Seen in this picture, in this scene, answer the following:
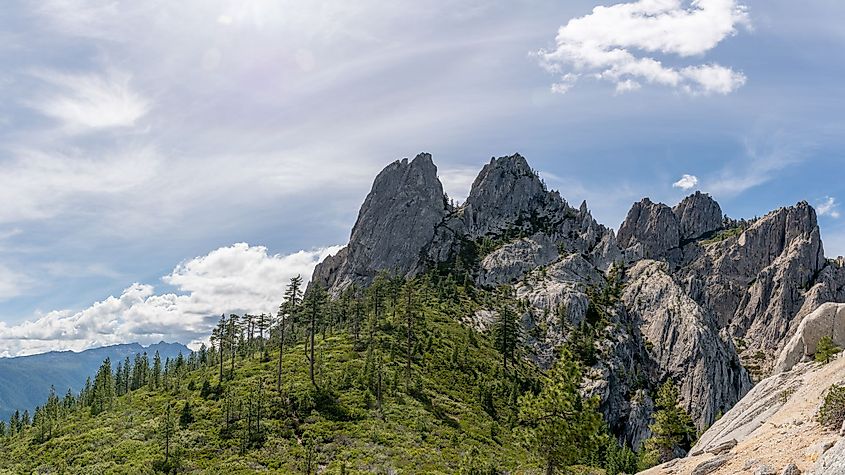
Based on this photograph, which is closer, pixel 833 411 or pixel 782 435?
pixel 833 411

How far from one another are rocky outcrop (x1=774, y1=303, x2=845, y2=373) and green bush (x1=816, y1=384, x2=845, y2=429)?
31372 millimetres

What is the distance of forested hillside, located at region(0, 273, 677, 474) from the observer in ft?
158

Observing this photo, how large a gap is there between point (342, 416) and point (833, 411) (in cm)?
6396

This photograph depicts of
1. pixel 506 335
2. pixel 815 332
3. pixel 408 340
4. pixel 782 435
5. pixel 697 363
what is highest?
pixel 815 332

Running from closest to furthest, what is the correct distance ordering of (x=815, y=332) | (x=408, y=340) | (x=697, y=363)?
(x=815, y=332) < (x=408, y=340) < (x=697, y=363)

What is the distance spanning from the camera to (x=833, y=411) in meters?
22.4

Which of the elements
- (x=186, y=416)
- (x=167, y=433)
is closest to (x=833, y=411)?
(x=167, y=433)

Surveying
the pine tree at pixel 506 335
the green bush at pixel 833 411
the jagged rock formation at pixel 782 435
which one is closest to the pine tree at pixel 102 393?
the pine tree at pixel 506 335

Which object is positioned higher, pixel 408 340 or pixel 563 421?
pixel 408 340

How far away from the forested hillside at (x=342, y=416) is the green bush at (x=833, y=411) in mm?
19409

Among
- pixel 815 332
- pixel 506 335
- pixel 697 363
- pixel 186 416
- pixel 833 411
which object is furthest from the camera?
pixel 697 363

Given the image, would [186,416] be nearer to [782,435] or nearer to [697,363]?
[782,435]

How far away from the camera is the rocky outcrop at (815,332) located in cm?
4862

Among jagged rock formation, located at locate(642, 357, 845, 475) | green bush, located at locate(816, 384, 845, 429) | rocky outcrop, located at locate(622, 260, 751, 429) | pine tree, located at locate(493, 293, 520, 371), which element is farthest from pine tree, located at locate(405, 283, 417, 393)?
rocky outcrop, located at locate(622, 260, 751, 429)
